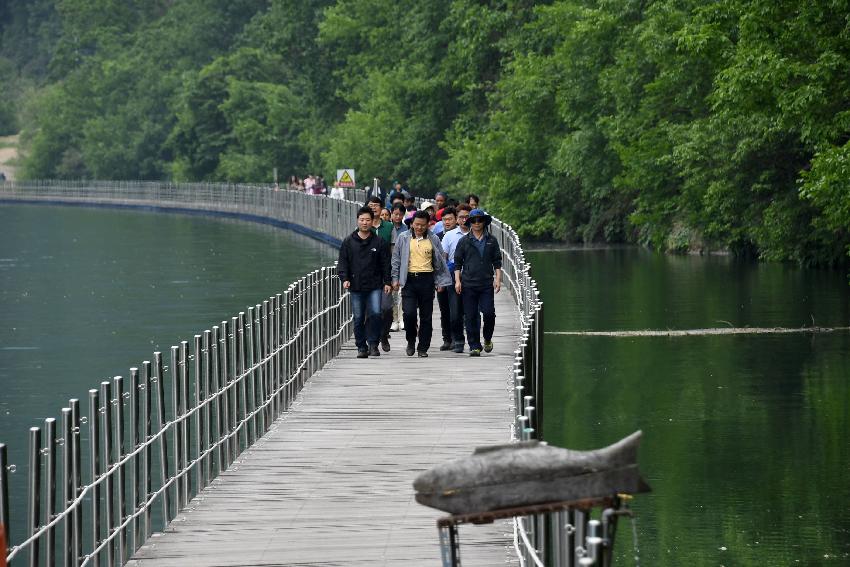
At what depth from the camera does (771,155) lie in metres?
49.9

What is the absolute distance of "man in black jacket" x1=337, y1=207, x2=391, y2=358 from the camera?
75.7ft

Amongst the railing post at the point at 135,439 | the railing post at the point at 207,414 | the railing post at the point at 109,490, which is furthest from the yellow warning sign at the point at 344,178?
the railing post at the point at 109,490

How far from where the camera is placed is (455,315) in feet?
80.1

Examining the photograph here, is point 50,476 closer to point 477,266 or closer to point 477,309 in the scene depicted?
point 477,266

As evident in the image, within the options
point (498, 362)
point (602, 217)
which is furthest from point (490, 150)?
point (498, 362)

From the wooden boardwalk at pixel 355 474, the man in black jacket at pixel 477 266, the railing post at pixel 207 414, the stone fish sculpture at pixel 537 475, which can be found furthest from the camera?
the man in black jacket at pixel 477 266

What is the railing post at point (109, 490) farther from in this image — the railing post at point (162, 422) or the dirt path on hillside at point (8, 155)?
the dirt path on hillside at point (8, 155)

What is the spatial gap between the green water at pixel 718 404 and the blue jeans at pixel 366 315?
3.69 m

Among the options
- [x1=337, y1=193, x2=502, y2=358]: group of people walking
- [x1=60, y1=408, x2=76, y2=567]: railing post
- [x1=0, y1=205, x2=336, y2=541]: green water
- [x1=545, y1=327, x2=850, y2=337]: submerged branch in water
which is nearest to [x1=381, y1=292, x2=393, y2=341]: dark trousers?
[x1=337, y1=193, x2=502, y2=358]: group of people walking

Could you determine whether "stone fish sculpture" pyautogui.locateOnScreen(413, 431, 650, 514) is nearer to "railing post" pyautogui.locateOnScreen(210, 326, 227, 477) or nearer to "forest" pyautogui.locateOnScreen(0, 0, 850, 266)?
"railing post" pyautogui.locateOnScreen(210, 326, 227, 477)

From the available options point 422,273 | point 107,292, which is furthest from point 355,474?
point 107,292

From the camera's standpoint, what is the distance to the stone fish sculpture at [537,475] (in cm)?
823

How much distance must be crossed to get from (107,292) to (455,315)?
32.0 meters

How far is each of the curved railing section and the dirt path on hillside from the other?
122 meters
